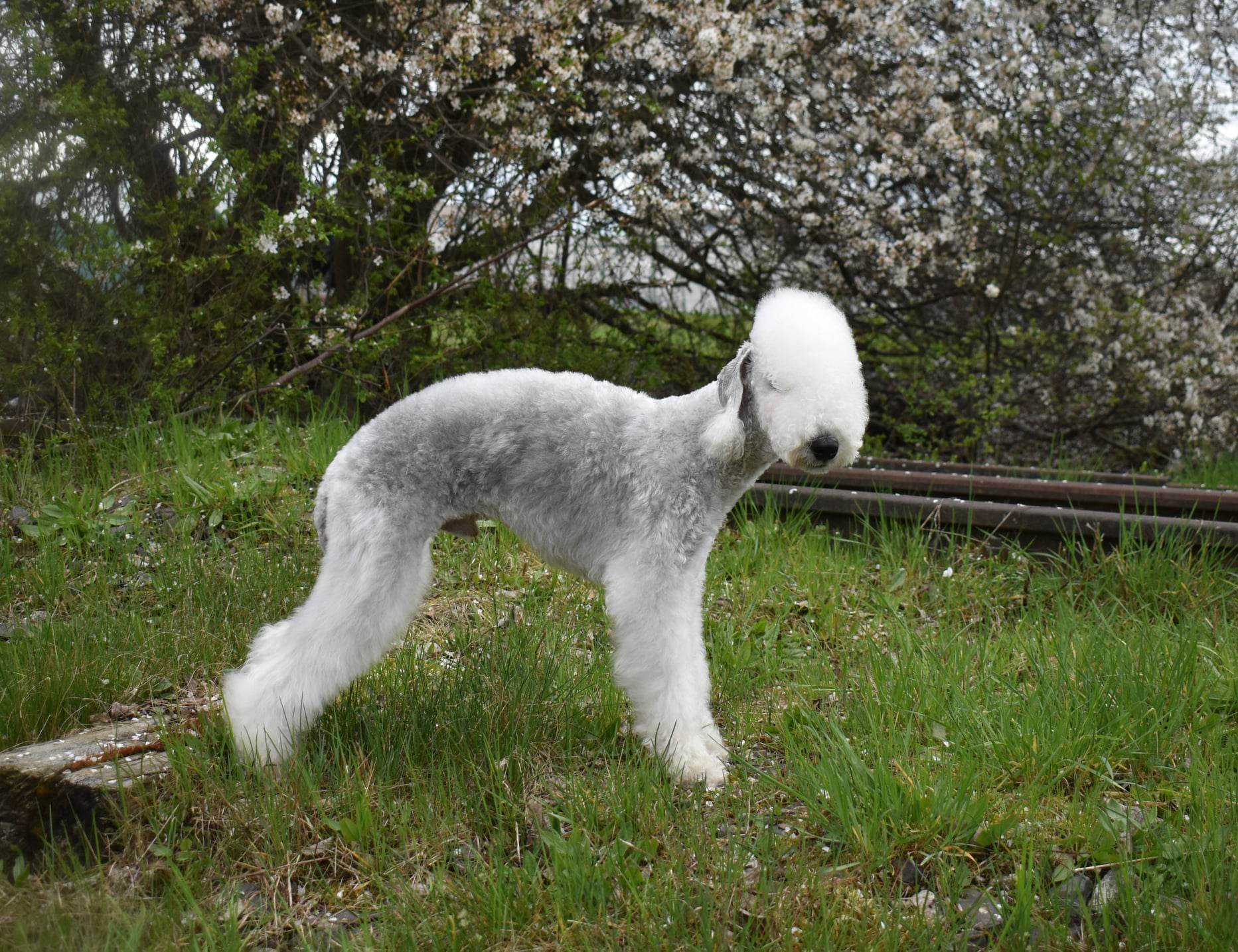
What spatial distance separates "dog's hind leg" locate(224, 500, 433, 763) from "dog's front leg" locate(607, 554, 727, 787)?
69 cm

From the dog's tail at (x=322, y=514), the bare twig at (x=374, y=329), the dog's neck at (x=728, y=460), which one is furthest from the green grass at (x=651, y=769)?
the bare twig at (x=374, y=329)

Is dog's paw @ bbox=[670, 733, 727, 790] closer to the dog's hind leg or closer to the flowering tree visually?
the dog's hind leg

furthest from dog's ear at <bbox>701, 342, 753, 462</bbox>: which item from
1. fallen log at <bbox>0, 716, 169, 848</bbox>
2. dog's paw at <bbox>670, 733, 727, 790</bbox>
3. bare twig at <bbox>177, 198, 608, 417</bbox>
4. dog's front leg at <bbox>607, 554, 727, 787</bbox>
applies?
bare twig at <bbox>177, 198, 608, 417</bbox>

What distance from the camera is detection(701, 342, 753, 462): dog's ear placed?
299 centimetres

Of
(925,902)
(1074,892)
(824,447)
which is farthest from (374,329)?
(1074,892)

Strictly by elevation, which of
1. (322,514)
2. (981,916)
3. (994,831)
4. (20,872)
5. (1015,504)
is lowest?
(20,872)

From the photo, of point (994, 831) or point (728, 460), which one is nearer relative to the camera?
point (994, 831)

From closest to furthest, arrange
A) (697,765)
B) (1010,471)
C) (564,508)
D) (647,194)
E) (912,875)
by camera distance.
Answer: (912,875), (697,765), (564,508), (1010,471), (647,194)

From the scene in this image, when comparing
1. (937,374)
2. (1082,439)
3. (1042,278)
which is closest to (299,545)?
(937,374)

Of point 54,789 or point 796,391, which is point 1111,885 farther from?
point 54,789

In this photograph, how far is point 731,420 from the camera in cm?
299

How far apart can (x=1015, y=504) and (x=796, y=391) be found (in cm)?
300

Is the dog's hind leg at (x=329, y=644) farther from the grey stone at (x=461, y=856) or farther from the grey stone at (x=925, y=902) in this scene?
the grey stone at (x=925, y=902)

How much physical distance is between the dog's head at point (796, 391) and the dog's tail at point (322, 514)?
48.8 inches
